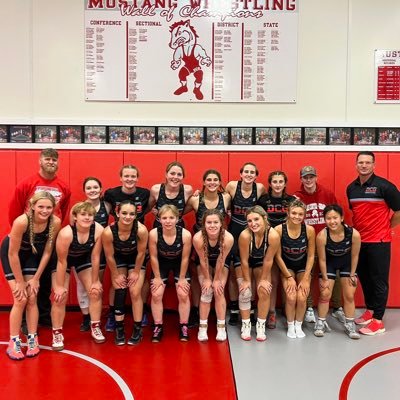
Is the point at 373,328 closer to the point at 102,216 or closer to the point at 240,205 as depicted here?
the point at 240,205

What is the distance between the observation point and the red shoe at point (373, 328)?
12.4 ft

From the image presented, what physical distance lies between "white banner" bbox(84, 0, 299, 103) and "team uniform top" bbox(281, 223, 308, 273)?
1690 millimetres

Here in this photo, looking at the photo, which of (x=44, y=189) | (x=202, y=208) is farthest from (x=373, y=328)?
(x=44, y=189)

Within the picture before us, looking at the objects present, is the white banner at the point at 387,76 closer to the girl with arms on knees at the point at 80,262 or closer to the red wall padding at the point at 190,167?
the red wall padding at the point at 190,167

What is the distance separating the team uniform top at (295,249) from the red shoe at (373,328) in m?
0.84

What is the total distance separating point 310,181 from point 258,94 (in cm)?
120

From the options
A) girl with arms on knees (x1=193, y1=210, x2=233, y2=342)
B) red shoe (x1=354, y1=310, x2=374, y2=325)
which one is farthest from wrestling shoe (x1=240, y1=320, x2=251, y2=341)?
red shoe (x1=354, y1=310, x2=374, y2=325)

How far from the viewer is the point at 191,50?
4.49 metres

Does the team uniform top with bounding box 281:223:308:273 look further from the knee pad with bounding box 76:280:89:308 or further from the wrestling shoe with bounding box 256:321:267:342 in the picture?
the knee pad with bounding box 76:280:89:308

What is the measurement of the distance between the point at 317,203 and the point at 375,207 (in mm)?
570

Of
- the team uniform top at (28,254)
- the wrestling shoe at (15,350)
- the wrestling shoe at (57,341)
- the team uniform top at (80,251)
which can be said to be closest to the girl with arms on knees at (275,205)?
the team uniform top at (80,251)

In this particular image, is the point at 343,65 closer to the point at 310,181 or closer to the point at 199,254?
the point at 310,181

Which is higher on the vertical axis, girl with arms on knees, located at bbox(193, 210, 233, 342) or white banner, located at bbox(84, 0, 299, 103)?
white banner, located at bbox(84, 0, 299, 103)

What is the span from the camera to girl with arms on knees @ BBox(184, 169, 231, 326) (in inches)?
151
